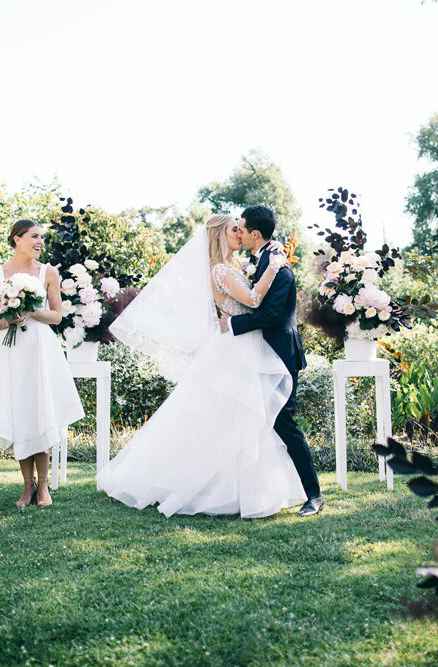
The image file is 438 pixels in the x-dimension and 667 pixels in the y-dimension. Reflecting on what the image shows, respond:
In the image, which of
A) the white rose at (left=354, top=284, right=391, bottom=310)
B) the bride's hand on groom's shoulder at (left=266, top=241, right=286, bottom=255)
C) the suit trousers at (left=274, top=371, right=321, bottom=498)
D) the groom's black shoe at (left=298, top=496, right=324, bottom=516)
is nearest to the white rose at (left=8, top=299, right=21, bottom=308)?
the bride's hand on groom's shoulder at (left=266, top=241, right=286, bottom=255)

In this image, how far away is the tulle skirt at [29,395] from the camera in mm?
5730

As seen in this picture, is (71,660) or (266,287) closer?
(71,660)

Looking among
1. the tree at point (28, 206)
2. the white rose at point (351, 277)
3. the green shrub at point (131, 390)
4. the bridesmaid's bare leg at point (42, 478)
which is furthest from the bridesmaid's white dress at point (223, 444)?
the tree at point (28, 206)

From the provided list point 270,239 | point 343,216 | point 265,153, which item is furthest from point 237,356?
point 265,153

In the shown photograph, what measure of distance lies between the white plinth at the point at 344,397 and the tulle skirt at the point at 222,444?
90 centimetres

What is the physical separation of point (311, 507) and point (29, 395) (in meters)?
2.35

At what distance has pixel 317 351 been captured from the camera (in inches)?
443

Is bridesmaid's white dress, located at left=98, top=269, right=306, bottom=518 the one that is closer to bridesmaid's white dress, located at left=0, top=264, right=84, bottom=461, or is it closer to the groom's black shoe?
the groom's black shoe

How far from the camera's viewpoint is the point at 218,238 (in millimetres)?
5902

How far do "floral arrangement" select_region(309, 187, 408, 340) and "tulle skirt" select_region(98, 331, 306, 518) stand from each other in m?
1.30

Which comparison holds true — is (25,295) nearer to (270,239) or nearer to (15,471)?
(270,239)

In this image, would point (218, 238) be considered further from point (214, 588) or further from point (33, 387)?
point (214, 588)

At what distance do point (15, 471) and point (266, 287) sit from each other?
12.7ft

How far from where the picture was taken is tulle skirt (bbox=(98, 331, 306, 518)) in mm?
5371
